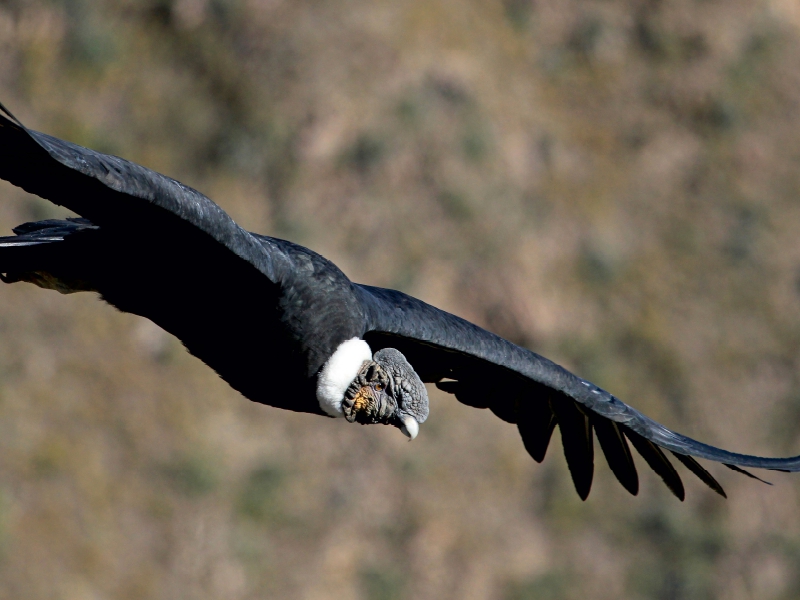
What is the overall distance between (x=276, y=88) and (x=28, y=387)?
247 inches

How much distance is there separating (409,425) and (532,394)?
6.51 ft

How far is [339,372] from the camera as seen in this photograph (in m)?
6.98

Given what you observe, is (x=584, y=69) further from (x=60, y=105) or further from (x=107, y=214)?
(x=107, y=214)

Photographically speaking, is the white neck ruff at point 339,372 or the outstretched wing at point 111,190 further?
the white neck ruff at point 339,372

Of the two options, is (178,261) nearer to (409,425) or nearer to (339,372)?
(339,372)

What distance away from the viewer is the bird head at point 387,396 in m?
7.08

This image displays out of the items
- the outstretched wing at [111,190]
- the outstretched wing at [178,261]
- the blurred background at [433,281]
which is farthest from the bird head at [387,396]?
the blurred background at [433,281]

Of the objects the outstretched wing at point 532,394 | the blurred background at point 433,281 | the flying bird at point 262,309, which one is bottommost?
the flying bird at point 262,309

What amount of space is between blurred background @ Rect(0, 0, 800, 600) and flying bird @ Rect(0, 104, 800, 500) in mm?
8370

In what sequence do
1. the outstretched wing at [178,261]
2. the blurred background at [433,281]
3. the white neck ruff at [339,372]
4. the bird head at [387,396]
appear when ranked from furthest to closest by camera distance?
1. the blurred background at [433,281]
2. the bird head at [387,396]
3. the white neck ruff at [339,372]
4. the outstretched wing at [178,261]

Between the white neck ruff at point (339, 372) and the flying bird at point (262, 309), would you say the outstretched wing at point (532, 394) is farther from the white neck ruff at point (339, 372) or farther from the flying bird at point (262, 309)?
the white neck ruff at point (339, 372)

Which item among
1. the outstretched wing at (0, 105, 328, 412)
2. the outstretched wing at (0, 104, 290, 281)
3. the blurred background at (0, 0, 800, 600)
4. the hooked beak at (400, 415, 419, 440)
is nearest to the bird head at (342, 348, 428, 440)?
the hooked beak at (400, 415, 419, 440)

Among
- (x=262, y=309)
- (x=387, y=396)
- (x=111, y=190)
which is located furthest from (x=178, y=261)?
(x=387, y=396)

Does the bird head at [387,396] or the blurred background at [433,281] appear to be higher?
the blurred background at [433,281]
